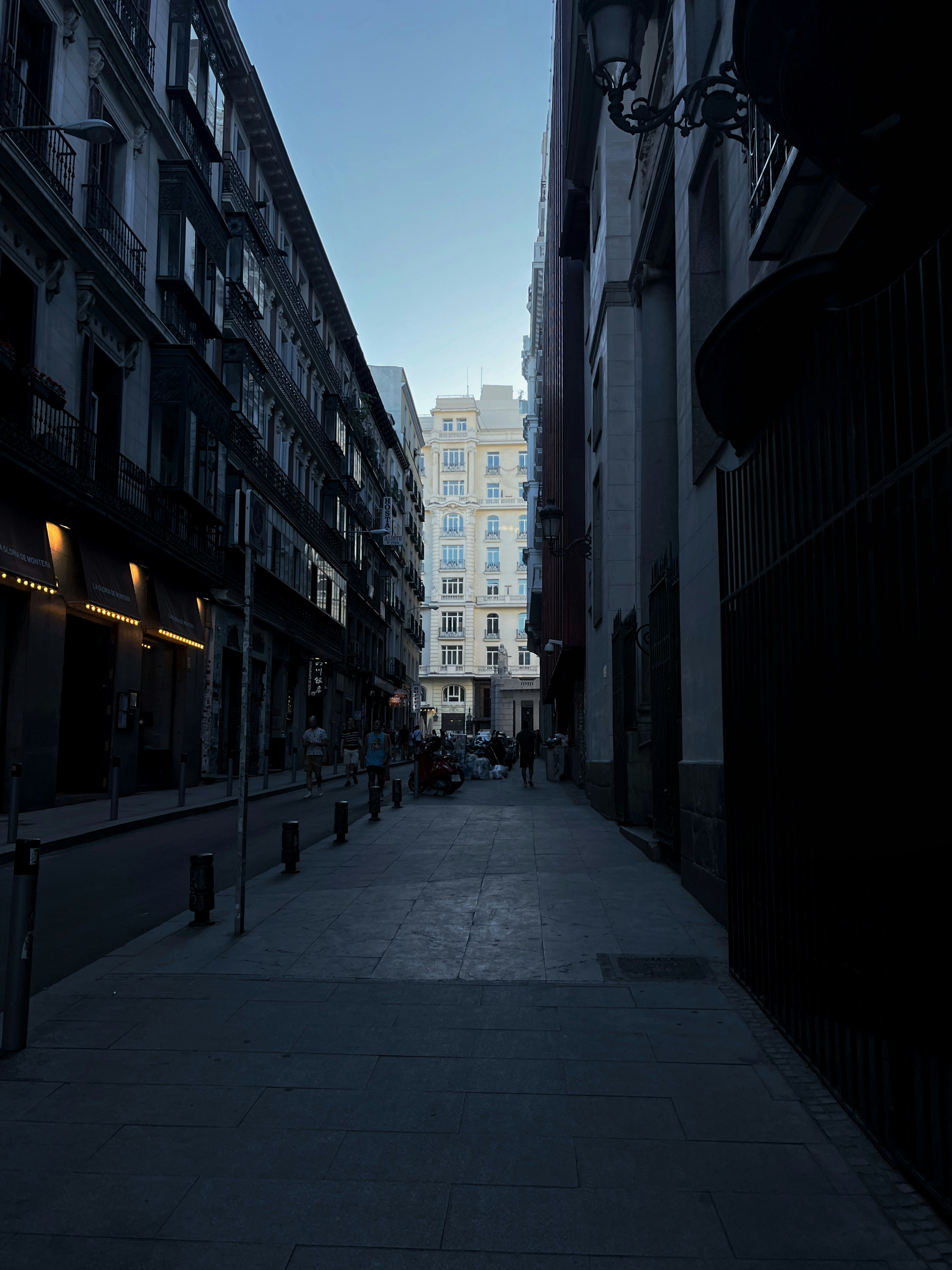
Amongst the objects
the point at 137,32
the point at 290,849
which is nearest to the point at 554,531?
the point at 290,849

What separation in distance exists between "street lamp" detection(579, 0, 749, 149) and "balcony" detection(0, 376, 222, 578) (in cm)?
1157

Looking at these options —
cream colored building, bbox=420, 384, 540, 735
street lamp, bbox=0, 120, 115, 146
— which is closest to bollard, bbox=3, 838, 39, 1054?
street lamp, bbox=0, 120, 115, 146

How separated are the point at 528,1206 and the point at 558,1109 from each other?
83cm

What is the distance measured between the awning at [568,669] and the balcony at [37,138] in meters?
14.1

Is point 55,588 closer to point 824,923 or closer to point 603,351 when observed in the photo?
point 603,351

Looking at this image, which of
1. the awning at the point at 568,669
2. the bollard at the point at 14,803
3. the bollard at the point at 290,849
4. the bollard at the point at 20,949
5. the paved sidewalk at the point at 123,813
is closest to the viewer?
the bollard at the point at 20,949

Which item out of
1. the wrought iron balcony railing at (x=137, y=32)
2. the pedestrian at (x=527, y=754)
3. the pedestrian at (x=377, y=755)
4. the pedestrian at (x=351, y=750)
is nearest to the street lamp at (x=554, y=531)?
the pedestrian at (x=377, y=755)

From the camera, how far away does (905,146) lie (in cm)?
413

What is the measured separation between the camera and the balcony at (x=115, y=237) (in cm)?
1947

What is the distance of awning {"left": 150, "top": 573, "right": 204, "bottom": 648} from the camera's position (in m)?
22.5

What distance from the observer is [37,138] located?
1712 centimetres

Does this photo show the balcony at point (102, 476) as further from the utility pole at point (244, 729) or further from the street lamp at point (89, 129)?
the utility pole at point (244, 729)

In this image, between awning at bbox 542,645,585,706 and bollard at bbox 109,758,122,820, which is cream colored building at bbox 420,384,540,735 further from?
bollard at bbox 109,758,122,820

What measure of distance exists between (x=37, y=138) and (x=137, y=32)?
6.12 m
